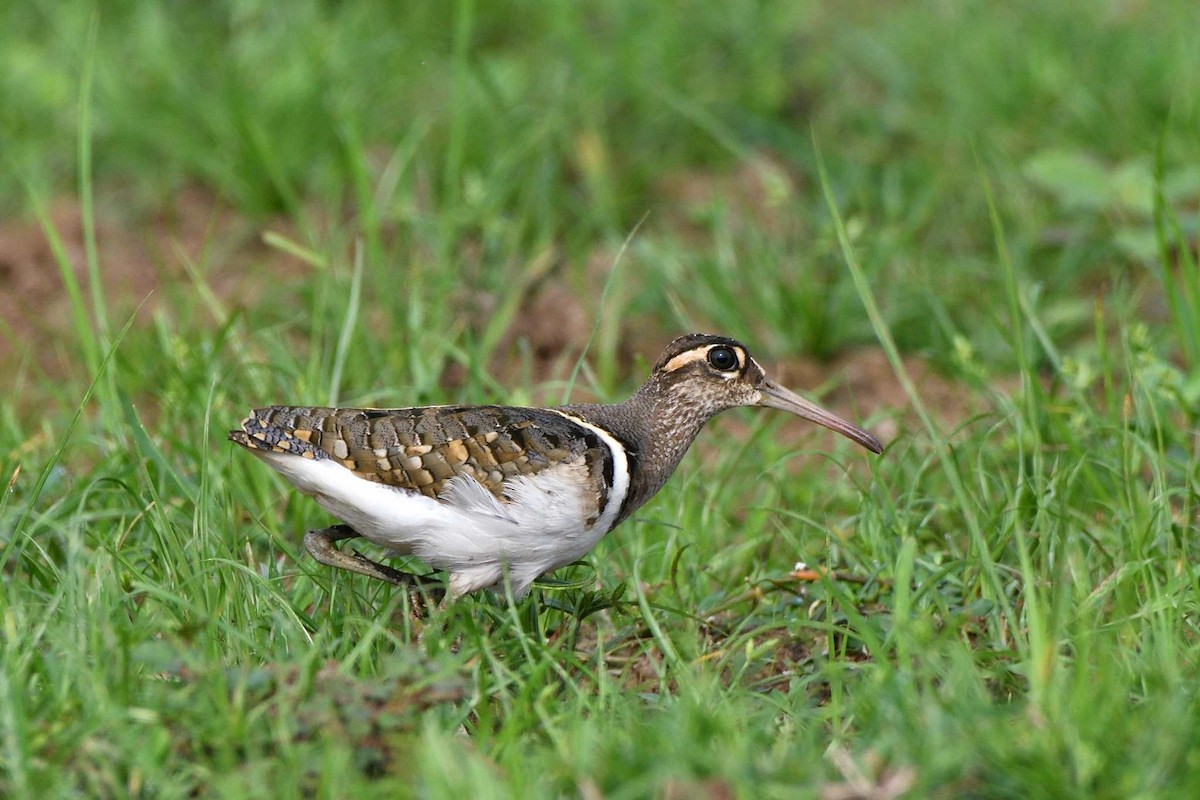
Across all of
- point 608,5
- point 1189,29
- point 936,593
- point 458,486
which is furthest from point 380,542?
point 1189,29

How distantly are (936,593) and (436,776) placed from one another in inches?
60.2

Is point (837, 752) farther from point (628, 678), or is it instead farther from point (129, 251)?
point (129, 251)

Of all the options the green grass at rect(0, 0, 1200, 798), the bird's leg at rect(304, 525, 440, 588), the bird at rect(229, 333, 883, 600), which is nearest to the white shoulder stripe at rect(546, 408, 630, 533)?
the bird at rect(229, 333, 883, 600)

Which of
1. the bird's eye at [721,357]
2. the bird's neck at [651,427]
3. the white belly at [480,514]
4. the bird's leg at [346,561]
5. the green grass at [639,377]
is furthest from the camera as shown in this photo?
the bird's eye at [721,357]

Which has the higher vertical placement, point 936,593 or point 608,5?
point 608,5

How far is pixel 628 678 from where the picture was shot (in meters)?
3.88

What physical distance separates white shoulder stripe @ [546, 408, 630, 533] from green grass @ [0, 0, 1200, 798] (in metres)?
0.19

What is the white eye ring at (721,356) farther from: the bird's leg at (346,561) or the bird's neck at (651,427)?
Result: the bird's leg at (346,561)

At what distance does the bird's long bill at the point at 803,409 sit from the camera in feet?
13.4

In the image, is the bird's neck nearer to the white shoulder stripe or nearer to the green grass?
the white shoulder stripe

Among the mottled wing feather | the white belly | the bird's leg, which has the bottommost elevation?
the bird's leg

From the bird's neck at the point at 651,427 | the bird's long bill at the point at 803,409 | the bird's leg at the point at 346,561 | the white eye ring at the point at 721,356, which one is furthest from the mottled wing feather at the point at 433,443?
the bird's long bill at the point at 803,409

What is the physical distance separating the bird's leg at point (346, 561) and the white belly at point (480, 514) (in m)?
0.11

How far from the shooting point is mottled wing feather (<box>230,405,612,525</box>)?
3.68m
